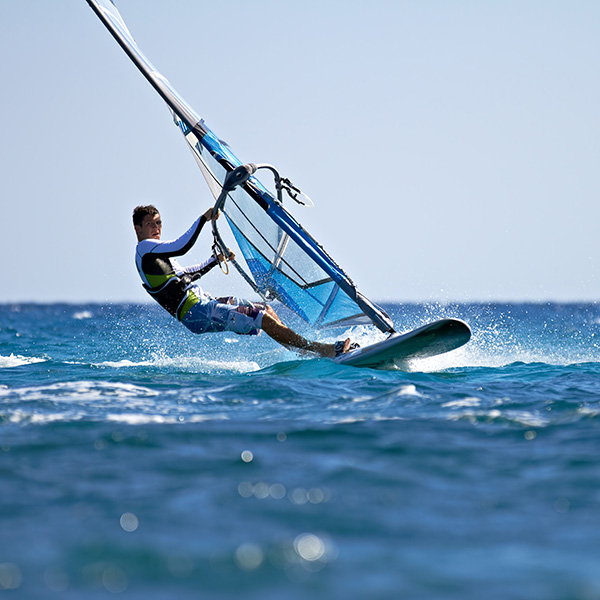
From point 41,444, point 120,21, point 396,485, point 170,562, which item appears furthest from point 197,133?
point 170,562

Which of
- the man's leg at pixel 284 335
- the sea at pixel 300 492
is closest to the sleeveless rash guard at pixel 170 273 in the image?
the man's leg at pixel 284 335

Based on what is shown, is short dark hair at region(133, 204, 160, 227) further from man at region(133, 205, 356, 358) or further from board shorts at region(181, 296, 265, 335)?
board shorts at region(181, 296, 265, 335)

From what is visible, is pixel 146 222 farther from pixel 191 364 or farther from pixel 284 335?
pixel 191 364

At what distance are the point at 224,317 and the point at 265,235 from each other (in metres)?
1.20

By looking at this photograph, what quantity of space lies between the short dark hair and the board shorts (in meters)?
1.14

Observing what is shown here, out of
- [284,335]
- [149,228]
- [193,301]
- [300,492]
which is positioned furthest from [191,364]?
[300,492]

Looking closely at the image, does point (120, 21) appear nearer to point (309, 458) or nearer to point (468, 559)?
point (309, 458)

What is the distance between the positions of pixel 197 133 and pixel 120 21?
2358 millimetres

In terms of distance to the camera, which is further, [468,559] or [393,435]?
[393,435]

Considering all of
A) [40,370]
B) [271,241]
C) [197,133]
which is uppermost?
[197,133]

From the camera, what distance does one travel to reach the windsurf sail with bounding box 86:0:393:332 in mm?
8555

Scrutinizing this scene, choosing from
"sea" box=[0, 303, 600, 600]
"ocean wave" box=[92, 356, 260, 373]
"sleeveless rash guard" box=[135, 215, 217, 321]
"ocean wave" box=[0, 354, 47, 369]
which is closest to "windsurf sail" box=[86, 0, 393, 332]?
"sleeveless rash guard" box=[135, 215, 217, 321]

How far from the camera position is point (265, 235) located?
9391mm

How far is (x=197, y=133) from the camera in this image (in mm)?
9070
